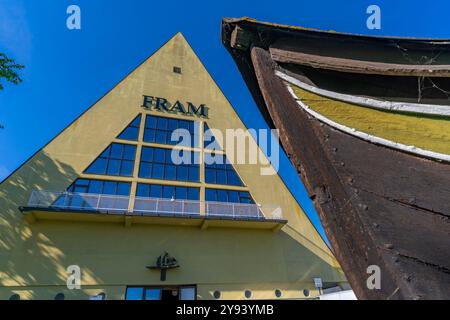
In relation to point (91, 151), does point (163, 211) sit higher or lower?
lower

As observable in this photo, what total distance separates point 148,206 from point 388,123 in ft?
40.3

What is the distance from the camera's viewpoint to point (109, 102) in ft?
52.2

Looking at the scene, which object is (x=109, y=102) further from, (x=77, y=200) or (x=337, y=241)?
(x=337, y=241)

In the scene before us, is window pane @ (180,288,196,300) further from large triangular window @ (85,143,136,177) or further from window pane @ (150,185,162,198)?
large triangular window @ (85,143,136,177)

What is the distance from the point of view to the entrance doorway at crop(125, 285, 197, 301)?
37.6 feet

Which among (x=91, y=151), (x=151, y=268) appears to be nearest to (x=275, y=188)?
(x=151, y=268)

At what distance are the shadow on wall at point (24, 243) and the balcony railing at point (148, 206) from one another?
0.83 metres

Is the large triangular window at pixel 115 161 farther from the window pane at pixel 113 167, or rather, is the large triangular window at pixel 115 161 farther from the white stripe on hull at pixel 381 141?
the white stripe on hull at pixel 381 141

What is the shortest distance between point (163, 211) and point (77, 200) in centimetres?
407

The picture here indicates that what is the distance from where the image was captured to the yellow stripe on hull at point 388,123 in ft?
6.55

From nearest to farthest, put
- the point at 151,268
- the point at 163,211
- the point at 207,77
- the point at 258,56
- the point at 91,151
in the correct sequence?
the point at 258,56, the point at 151,268, the point at 163,211, the point at 91,151, the point at 207,77

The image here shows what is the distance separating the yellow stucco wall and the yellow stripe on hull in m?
12.0

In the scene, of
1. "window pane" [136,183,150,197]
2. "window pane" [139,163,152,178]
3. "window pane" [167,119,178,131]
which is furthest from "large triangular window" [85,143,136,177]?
"window pane" [167,119,178,131]

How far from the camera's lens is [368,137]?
76.5 inches
